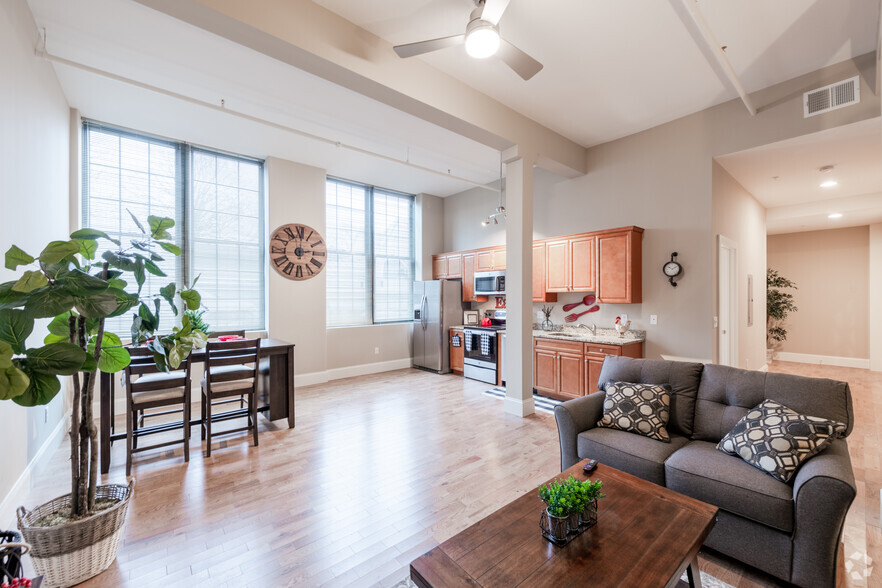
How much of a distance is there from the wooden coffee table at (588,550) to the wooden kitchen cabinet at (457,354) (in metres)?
4.55

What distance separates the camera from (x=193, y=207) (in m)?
4.81

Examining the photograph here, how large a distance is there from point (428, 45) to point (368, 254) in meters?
4.44

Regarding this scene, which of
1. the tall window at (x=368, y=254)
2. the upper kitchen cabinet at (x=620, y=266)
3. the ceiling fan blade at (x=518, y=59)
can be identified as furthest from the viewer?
the tall window at (x=368, y=254)

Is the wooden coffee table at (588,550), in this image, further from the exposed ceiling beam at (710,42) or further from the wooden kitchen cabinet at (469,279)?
the wooden kitchen cabinet at (469,279)

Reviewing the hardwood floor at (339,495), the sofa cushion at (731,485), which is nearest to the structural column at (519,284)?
the hardwood floor at (339,495)

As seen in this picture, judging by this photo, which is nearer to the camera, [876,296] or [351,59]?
[351,59]

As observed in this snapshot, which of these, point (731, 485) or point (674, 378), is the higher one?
point (674, 378)

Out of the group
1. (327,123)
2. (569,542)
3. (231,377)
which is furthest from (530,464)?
(327,123)

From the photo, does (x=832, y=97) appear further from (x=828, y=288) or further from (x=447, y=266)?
(x=828, y=288)

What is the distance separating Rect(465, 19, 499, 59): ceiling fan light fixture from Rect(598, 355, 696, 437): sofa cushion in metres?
2.33

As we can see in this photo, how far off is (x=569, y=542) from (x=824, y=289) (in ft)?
29.5

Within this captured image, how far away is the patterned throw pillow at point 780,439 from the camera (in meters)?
1.80

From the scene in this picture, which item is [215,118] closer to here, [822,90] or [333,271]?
[333,271]

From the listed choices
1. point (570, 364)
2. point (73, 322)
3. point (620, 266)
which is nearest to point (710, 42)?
point (620, 266)
